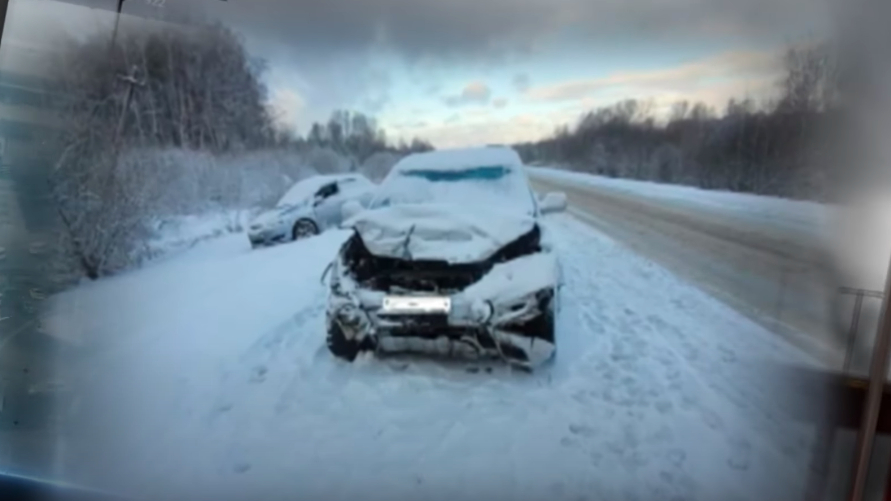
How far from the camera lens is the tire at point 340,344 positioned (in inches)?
75.9

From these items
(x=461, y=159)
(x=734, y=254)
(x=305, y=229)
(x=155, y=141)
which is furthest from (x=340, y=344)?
→ (x=734, y=254)

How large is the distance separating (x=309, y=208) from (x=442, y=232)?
0.35 meters

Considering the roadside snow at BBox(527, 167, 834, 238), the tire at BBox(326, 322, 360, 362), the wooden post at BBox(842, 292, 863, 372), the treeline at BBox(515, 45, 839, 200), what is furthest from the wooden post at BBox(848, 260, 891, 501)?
the tire at BBox(326, 322, 360, 362)

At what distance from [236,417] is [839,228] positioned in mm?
1513

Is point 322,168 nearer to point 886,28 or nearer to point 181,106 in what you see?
point 181,106

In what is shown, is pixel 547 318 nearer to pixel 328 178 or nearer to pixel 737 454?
pixel 737 454

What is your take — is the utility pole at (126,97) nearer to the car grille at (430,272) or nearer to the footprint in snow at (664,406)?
the car grille at (430,272)

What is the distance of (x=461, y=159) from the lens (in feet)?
6.34

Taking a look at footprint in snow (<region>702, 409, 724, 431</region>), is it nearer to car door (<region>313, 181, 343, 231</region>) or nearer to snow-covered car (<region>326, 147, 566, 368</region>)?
snow-covered car (<region>326, 147, 566, 368</region>)

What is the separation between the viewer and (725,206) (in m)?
1.83

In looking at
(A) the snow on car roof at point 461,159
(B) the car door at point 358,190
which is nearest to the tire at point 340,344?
(B) the car door at point 358,190

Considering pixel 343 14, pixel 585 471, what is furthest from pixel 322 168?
pixel 585 471

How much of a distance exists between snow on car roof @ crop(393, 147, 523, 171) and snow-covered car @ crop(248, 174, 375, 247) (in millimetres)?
125

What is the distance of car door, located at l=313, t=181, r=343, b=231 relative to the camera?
1.97m
